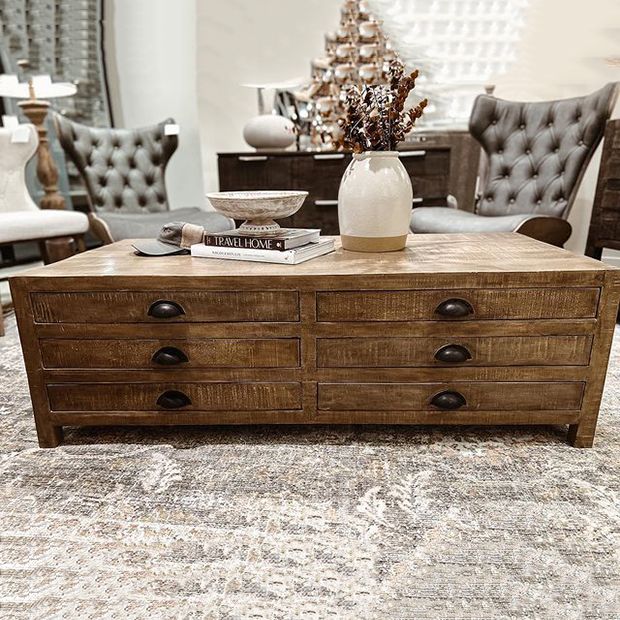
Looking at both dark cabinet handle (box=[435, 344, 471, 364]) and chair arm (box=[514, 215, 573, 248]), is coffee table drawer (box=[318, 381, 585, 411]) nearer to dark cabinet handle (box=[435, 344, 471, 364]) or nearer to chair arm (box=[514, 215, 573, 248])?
dark cabinet handle (box=[435, 344, 471, 364])

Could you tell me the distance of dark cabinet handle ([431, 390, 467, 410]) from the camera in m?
1.26

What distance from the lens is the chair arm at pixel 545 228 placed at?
221 cm

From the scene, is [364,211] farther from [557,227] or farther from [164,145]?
[164,145]

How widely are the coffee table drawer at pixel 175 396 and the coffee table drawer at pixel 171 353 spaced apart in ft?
0.18

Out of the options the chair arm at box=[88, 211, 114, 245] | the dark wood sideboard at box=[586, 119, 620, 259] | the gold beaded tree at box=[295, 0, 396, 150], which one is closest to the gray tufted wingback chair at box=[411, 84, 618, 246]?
the dark wood sideboard at box=[586, 119, 620, 259]

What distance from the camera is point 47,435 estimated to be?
51.7 inches

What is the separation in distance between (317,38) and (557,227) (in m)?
2.12

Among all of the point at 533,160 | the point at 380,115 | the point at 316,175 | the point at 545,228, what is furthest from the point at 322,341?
the point at 533,160

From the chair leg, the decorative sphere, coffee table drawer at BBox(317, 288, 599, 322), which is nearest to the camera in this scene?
coffee table drawer at BBox(317, 288, 599, 322)

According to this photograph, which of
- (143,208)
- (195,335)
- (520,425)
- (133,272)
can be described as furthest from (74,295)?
(143,208)

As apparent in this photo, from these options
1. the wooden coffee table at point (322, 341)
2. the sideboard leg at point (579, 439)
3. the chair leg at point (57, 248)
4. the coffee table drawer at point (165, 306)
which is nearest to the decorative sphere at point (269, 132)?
the chair leg at point (57, 248)

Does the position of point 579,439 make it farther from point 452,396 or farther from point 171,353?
point 171,353

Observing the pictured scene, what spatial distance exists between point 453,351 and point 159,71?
132 inches

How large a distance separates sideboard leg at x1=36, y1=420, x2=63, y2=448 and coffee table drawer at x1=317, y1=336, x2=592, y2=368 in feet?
2.34
